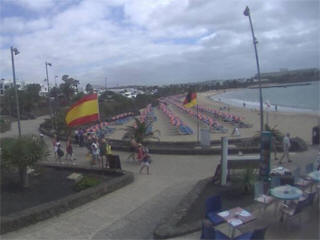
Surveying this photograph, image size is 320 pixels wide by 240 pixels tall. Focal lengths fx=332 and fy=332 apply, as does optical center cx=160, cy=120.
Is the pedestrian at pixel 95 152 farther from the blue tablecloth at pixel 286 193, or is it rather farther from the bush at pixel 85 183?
the blue tablecloth at pixel 286 193

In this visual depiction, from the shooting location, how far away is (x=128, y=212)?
8.19 meters

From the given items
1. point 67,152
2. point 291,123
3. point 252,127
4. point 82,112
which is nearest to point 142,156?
point 82,112

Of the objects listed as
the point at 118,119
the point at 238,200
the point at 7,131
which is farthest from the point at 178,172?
the point at 118,119

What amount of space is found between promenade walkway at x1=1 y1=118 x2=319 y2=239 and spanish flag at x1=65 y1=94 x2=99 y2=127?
9.42ft

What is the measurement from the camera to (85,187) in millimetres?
10242

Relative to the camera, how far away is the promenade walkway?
22.7ft

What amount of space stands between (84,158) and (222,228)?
11394 millimetres

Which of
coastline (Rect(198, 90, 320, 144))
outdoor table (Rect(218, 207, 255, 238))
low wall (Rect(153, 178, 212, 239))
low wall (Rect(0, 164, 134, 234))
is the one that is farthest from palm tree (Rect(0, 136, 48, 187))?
coastline (Rect(198, 90, 320, 144))

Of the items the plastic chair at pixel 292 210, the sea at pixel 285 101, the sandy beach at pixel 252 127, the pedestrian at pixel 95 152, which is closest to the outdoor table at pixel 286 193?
the plastic chair at pixel 292 210

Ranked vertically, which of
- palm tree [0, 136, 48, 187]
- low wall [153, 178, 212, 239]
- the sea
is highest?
palm tree [0, 136, 48, 187]

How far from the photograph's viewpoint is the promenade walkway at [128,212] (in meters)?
6.92

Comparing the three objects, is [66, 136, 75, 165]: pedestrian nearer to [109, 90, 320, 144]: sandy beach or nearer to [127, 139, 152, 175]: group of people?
[127, 139, 152, 175]: group of people

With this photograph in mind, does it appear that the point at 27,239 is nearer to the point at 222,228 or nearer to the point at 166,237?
the point at 166,237

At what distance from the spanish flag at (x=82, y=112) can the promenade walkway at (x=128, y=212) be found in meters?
2.87
